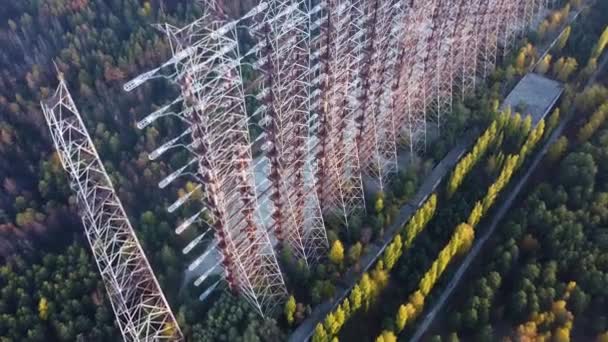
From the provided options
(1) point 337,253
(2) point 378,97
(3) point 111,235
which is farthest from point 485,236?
(3) point 111,235

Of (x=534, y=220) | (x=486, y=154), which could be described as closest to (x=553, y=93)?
(x=486, y=154)

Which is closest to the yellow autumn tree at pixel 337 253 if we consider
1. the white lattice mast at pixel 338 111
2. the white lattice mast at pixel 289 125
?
the white lattice mast at pixel 289 125

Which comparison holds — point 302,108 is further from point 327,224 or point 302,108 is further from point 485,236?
point 485,236

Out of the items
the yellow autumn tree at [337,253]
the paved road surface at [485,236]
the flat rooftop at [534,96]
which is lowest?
the paved road surface at [485,236]

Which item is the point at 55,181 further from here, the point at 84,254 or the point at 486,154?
the point at 486,154

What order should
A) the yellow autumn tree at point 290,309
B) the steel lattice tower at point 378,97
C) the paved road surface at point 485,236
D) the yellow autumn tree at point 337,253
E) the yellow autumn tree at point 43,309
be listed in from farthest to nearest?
the paved road surface at point 485,236
the yellow autumn tree at point 337,253
the steel lattice tower at point 378,97
the yellow autumn tree at point 43,309
the yellow autumn tree at point 290,309

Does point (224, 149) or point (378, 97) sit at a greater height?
point (224, 149)

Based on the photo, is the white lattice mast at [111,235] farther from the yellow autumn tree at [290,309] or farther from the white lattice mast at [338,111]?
the white lattice mast at [338,111]
